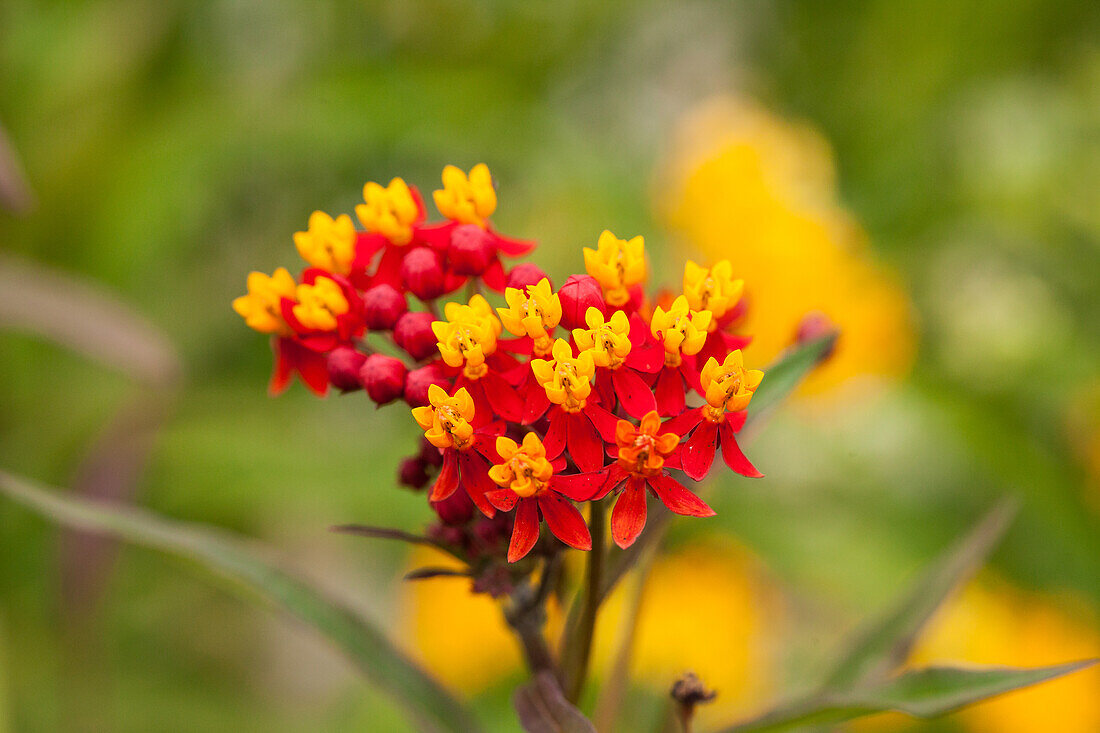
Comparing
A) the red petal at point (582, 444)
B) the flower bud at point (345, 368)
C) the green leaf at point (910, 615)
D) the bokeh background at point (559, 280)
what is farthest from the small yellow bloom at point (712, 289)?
the bokeh background at point (559, 280)

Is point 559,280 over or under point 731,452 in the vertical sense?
under

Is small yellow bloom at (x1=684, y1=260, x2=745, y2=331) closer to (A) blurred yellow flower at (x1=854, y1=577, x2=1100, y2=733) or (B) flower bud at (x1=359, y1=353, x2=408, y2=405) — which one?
(B) flower bud at (x1=359, y1=353, x2=408, y2=405)

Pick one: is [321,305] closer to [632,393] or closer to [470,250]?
[470,250]

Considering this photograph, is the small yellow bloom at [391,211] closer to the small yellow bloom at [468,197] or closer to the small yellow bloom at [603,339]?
the small yellow bloom at [468,197]

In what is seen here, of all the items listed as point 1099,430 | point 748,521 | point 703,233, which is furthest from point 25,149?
point 1099,430

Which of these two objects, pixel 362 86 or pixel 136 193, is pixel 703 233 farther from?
pixel 136 193

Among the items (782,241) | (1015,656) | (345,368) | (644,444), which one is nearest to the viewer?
(644,444)

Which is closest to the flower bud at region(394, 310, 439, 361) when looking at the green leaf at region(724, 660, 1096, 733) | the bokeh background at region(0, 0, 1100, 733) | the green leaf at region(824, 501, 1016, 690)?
the green leaf at region(724, 660, 1096, 733)

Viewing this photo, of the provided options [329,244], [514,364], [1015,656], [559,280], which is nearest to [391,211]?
[329,244]
